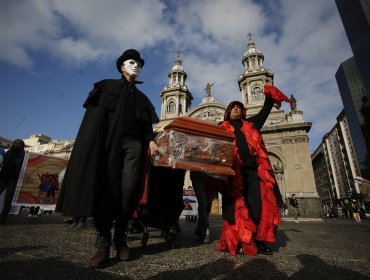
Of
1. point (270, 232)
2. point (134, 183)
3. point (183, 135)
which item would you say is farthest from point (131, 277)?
point (270, 232)

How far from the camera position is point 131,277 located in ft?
4.44

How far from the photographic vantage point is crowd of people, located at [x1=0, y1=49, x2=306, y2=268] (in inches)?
71.5

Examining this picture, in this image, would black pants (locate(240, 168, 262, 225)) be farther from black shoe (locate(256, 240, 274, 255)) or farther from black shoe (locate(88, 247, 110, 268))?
black shoe (locate(88, 247, 110, 268))

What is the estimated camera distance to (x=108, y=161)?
6.54 ft

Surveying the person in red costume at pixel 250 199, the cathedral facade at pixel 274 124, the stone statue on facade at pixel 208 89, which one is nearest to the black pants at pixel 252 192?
the person in red costume at pixel 250 199

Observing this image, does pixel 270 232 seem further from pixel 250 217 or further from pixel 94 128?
pixel 94 128

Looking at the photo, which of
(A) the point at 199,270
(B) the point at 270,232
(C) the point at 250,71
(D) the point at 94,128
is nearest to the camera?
(A) the point at 199,270

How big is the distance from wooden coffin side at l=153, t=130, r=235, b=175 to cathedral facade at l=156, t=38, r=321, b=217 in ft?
67.1

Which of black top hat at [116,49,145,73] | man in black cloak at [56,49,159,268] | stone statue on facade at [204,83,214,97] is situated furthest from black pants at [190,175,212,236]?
stone statue on facade at [204,83,214,97]

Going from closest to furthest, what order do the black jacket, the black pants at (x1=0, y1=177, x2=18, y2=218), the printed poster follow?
the black jacket
the black pants at (x1=0, y1=177, x2=18, y2=218)
the printed poster

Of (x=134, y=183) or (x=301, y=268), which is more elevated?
(x=134, y=183)

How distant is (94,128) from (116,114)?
10.9 inches

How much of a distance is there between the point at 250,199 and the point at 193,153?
1.06m

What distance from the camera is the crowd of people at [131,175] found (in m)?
1.82
